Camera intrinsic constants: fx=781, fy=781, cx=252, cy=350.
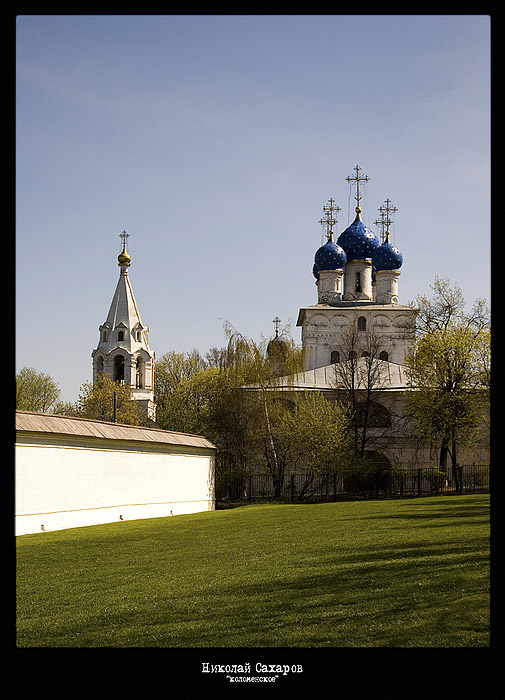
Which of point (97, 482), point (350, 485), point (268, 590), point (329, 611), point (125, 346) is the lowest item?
point (350, 485)

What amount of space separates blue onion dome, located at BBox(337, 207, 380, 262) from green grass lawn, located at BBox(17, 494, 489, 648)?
43.3m

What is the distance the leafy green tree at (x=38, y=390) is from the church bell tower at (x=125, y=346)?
2.99 m

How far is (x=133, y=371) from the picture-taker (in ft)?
169

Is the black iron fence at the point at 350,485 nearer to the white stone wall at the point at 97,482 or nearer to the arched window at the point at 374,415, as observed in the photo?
the arched window at the point at 374,415

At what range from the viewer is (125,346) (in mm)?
51562

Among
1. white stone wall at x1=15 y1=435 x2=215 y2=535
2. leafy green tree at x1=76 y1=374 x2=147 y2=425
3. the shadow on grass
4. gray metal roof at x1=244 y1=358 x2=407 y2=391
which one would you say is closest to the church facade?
gray metal roof at x1=244 y1=358 x2=407 y2=391

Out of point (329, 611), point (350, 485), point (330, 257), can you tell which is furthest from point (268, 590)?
point (330, 257)

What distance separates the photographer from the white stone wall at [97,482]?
18.0 m

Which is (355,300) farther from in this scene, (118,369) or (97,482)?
(97,482)

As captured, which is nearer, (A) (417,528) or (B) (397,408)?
(A) (417,528)

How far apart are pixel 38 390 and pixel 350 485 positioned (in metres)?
25.8
